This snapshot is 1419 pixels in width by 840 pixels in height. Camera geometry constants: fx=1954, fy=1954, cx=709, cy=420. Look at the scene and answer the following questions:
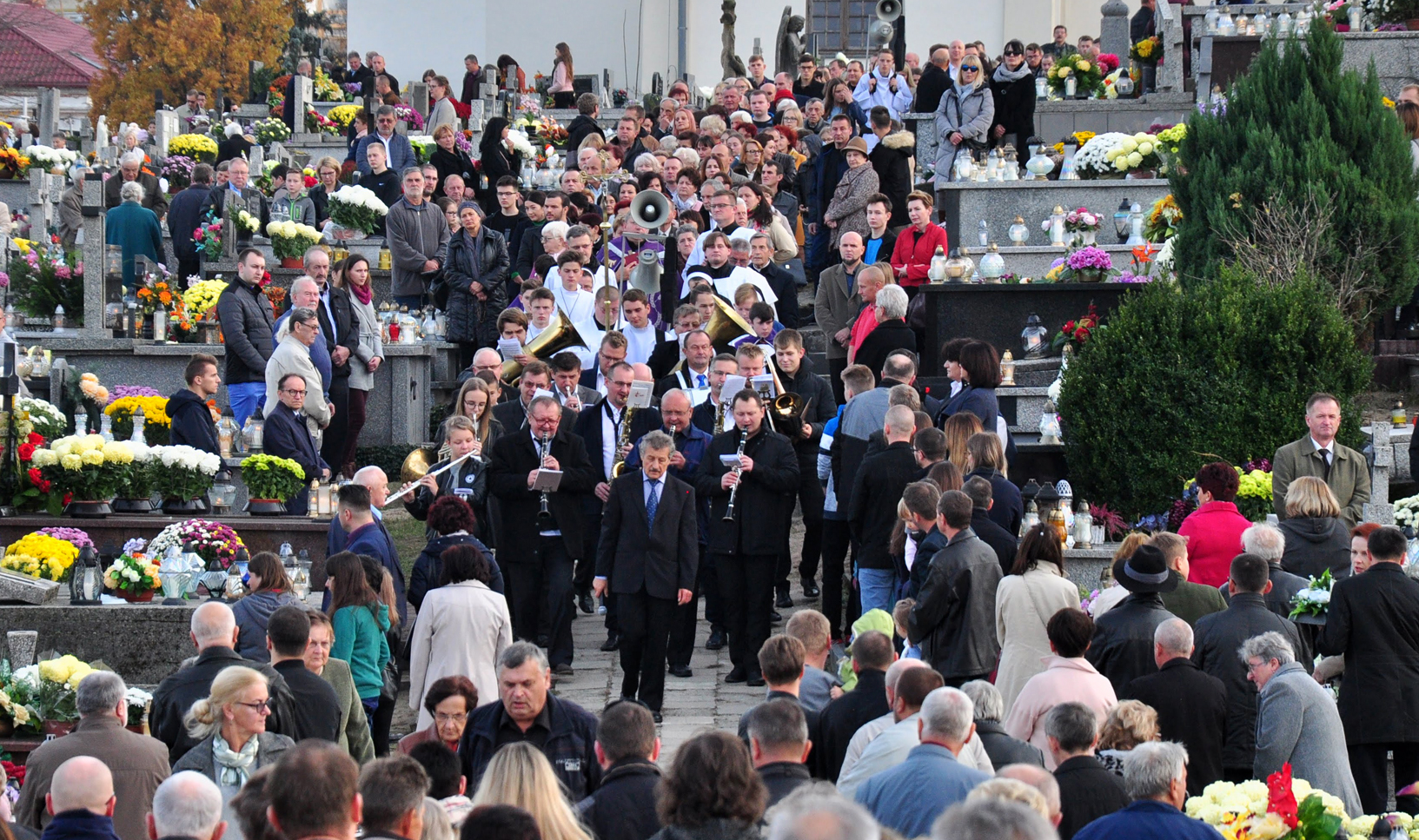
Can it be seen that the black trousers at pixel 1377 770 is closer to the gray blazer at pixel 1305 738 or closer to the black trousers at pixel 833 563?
the gray blazer at pixel 1305 738

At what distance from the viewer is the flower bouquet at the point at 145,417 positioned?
45.6 ft

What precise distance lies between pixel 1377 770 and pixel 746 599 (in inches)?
153

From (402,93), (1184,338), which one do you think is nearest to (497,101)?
(402,93)

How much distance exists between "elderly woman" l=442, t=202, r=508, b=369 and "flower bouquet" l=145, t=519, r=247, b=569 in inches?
247

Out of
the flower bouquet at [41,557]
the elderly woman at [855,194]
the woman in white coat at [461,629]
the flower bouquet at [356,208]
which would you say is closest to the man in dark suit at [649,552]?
the woman in white coat at [461,629]

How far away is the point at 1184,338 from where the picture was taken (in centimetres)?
1348

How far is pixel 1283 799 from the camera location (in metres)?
7.05

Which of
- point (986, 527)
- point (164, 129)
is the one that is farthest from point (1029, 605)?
point (164, 129)

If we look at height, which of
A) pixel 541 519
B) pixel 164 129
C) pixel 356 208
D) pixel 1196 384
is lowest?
pixel 541 519

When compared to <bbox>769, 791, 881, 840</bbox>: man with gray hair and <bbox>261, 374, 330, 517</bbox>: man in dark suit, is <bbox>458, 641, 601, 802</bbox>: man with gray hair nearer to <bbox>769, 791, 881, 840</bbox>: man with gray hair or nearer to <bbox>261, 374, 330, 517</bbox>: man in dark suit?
<bbox>769, 791, 881, 840</bbox>: man with gray hair

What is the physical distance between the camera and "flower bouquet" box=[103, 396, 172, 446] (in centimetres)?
1389

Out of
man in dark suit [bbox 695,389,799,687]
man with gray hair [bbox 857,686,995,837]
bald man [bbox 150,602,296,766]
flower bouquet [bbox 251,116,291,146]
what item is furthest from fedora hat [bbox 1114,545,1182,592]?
flower bouquet [bbox 251,116,291,146]

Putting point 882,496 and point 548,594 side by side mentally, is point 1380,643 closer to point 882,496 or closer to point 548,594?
point 882,496

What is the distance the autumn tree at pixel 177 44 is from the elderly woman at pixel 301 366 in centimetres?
3137
